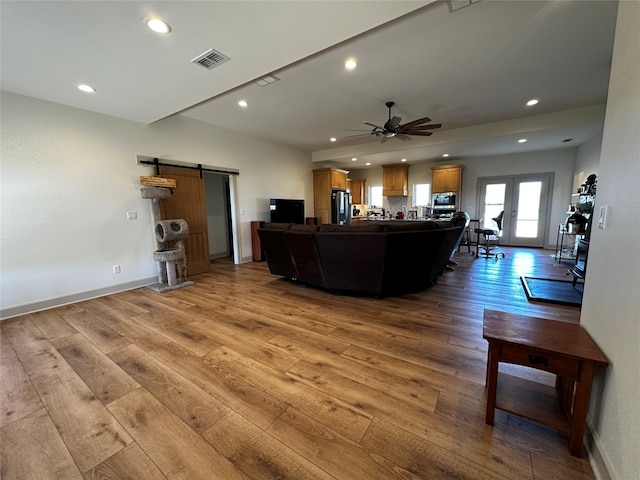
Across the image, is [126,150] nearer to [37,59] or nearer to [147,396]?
[37,59]

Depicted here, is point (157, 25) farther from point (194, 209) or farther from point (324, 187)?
point (324, 187)

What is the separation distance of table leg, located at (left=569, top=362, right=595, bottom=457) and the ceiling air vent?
3.35 metres

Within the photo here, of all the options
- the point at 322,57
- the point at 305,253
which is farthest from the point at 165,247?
the point at 322,57

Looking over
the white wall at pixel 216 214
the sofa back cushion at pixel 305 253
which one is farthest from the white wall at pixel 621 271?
the white wall at pixel 216 214

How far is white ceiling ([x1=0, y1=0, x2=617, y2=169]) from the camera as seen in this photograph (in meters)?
1.86

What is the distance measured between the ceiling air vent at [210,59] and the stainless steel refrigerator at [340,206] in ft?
17.0

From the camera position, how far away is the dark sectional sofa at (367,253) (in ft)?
10.0

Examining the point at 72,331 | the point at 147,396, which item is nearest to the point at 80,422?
the point at 147,396

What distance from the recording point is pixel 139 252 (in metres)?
4.05

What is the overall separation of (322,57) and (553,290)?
169 inches

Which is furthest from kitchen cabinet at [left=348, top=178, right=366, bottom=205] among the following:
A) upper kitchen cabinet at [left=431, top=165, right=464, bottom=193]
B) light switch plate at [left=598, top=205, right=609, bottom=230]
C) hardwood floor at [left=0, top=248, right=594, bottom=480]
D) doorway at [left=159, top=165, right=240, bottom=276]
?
light switch plate at [left=598, top=205, right=609, bottom=230]

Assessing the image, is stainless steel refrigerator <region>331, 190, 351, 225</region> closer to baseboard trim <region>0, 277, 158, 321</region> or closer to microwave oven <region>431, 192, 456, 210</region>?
microwave oven <region>431, 192, 456, 210</region>

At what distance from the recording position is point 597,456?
1112mm

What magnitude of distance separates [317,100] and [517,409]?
13.4 feet
